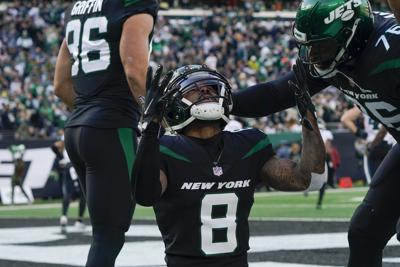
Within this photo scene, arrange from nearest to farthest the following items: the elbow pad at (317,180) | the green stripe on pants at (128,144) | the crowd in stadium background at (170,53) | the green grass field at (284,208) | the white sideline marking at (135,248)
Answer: the elbow pad at (317,180) < the green stripe on pants at (128,144) < the white sideline marking at (135,248) < the green grass field at (284,208) < the crowd in stadium background at (170,53)

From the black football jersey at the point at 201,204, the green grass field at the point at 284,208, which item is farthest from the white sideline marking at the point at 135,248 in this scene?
the black football jersey at the point at 201,204

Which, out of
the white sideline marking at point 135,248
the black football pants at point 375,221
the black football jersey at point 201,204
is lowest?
the white sideline marking at point 135,248

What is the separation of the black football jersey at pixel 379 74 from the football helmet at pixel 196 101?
0.85 metres

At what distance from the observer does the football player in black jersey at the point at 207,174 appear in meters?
3.67

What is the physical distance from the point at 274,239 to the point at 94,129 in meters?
4.64

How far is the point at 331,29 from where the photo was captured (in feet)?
13.9

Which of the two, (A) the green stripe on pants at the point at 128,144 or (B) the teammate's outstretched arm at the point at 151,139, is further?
(A) the green stripe on pants at the point at 128,144

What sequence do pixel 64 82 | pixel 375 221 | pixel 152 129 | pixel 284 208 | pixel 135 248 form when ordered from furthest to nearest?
pixel 284 208 → pixel 135 248 → pixel 64 82 → pixel 375 221 → pixel 152 129

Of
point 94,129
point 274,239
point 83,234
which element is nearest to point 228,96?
point 94,129

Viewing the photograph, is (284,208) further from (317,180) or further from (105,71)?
(317,180)

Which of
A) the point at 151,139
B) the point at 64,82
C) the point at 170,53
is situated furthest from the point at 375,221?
the point at 170,53

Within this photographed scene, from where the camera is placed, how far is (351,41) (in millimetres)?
4344

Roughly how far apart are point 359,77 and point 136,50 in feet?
3.50

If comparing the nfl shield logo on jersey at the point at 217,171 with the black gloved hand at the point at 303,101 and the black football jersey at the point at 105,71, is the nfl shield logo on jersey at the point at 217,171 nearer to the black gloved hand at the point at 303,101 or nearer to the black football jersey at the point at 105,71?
the black gloved hand at the point at 303,101
